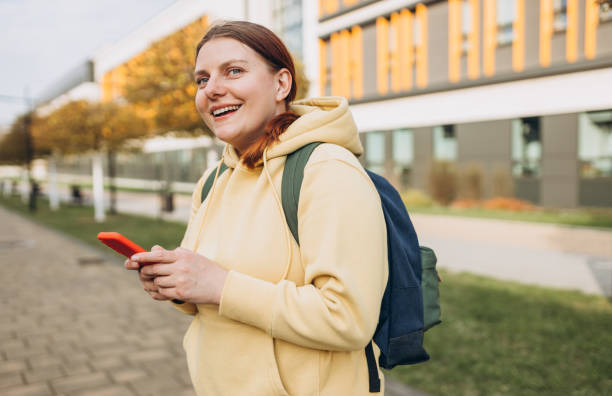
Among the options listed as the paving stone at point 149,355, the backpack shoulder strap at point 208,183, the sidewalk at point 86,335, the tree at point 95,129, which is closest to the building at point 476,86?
the tree at point 95,129

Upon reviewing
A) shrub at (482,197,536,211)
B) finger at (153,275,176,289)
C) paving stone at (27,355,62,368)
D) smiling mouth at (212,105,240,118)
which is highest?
smiling mouth at (212,105,240,118)

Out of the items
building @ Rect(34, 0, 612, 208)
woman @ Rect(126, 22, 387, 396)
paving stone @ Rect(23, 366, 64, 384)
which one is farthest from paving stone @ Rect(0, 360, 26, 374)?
building @ Rect(34, 0, 612, 208)

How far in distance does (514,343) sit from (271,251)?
3.92m

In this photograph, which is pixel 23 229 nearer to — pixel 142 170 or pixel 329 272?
pixel 329 272

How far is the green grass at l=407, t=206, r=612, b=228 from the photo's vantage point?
1290 cm

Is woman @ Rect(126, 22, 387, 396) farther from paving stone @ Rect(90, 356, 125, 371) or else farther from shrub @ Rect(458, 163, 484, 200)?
shrub @ Rect(458, 163, 484, 200)

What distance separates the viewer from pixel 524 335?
4.57m

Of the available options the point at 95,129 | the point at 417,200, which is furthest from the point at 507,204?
the point at 95,129

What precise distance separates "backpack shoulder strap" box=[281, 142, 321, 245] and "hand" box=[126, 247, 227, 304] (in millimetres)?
213

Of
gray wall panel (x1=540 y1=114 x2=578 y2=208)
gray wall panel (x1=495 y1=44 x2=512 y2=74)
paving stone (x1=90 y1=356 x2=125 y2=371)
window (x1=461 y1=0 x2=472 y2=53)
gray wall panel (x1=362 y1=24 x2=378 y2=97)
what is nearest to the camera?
paving stone (x1=90 y1=356 x2=125 y2=371)

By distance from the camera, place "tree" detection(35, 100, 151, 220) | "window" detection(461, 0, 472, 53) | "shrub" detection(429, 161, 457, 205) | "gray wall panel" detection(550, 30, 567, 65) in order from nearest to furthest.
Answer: "tree" detection(35, 100, 151, 220), "gray wall panel" detection(550, 30, 567, 65), "shrub" detection(429, 161, 457, 205), "window" detection(461, 0, 472, 53)

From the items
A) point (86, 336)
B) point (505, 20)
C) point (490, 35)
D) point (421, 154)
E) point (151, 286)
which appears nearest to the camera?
point (151, 286)

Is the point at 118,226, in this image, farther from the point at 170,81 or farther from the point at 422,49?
Answer: the point at 422,49

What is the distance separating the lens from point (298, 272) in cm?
124
